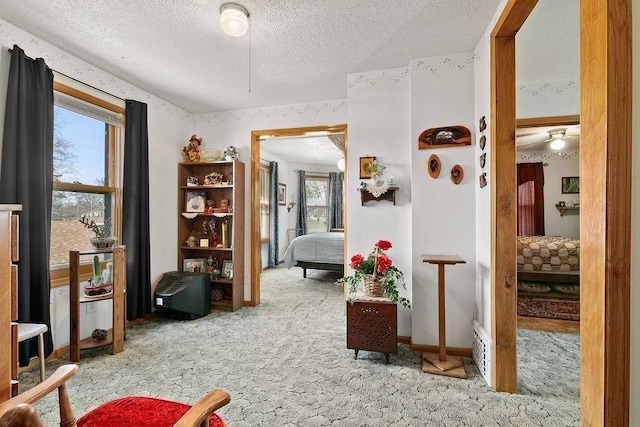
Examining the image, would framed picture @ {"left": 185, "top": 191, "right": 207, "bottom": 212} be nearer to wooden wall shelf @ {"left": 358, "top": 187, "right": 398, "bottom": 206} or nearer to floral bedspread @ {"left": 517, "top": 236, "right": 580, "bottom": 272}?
wooden wall shelf @ {"left": 358, "top": 187, "right": 398, "bottom": 206}

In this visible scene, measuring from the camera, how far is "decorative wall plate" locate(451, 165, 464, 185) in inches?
104

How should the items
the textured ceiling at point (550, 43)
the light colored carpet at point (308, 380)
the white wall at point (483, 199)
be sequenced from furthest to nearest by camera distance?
the white wall at point (483, 199), the textured ceiling at point (550, 43), the light colored carpet at point (308, 380)

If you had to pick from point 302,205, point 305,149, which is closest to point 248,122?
point 305,149

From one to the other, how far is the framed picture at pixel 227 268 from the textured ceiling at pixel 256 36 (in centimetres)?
216

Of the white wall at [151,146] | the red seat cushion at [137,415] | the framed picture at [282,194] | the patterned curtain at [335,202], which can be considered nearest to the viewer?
the red seat cushion at [137,415]

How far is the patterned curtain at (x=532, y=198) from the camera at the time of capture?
6180 mm

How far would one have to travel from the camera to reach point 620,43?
2.57 ft

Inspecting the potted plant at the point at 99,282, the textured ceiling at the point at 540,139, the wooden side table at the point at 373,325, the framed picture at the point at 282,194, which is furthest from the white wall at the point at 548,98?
the framed picture at the point at 282,194

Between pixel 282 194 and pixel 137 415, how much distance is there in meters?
6.43

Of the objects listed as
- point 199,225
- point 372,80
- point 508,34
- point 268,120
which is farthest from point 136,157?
point 508,34

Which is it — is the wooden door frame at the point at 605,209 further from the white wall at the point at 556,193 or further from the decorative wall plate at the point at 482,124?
the white wall at the point at 556,193

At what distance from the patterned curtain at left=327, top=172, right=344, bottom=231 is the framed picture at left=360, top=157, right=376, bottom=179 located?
5.23 metres

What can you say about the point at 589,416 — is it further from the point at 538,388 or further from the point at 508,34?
the point at 508,34

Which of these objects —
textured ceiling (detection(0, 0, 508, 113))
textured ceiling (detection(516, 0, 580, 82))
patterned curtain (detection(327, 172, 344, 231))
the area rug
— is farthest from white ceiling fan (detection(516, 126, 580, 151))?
patterned curtain (detection(327, 172, 344, 231))
